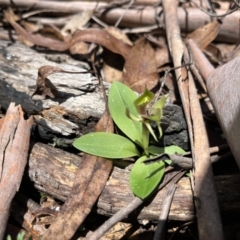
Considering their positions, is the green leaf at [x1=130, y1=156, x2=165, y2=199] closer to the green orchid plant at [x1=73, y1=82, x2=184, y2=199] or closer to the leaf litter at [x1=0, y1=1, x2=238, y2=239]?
the green orchid plant at [x1=73, y1=82, x2=184, y2=199]

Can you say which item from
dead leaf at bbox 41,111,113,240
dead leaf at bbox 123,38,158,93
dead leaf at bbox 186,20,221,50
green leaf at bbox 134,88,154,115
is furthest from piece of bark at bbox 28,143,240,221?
dead leaf at bbox 186,20,221,50

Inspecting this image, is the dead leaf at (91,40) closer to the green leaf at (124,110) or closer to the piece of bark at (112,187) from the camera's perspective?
the green leaf at (124,110)

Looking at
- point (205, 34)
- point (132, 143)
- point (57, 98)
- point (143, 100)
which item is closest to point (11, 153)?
point (57, 98)

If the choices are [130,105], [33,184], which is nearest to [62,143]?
[33,184]

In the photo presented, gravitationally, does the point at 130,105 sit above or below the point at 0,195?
above

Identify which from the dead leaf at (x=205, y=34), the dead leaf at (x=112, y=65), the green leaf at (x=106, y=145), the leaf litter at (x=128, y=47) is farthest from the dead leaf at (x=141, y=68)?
the green leaf at (x=106, y=145)

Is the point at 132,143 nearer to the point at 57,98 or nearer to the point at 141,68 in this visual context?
the point at 57,98

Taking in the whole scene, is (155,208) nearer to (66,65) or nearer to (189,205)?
(189,205)
